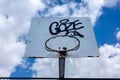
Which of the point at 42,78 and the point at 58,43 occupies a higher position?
the point at 58,43

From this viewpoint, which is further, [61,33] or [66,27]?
[66,27]

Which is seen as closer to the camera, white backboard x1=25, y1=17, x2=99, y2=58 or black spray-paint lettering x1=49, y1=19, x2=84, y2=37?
white backboard x1=25, y1=17, x2=99, y2=58

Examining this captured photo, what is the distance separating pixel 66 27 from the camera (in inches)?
364

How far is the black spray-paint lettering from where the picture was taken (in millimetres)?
9055

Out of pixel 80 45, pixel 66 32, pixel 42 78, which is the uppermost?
pixel 66 32

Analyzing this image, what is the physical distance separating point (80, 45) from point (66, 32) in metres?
0.80

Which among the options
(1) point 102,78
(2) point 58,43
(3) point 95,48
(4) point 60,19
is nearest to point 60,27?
(4) point 60,19

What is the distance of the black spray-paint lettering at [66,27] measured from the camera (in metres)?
9.05

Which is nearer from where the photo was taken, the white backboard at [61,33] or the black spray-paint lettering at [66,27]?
the white backboard at [61,33]

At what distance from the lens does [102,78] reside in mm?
9766

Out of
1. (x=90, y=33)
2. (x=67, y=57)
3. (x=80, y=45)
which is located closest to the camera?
(x=67, y=57)

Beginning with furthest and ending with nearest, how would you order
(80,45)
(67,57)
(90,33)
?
(90,33) < (80,45) < (67,57)

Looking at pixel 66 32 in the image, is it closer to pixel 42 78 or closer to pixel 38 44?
pixel 38 44

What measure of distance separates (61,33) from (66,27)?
331 millimetres
